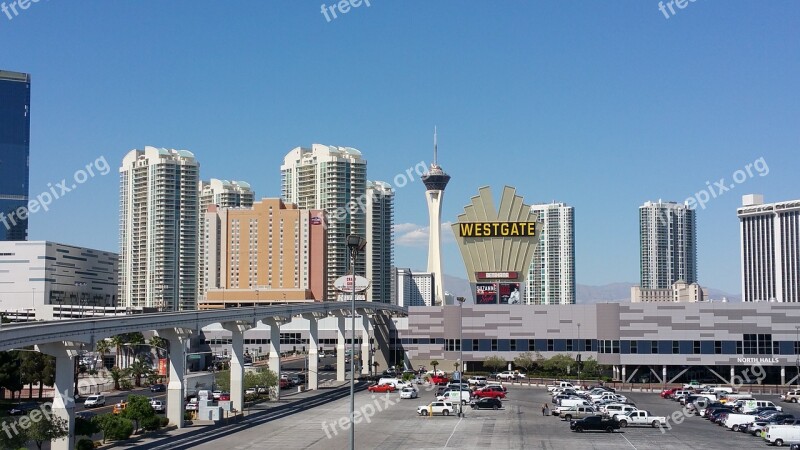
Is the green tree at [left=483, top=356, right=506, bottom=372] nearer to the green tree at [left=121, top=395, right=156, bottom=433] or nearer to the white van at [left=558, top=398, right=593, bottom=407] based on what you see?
the white van at [left=558, top=398, right=593, bottom=407]

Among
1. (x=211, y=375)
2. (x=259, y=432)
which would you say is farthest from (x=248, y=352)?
(x=259, y=432)

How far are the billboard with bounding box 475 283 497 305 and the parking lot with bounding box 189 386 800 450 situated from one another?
2211 inches

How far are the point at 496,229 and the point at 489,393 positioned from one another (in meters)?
50.0

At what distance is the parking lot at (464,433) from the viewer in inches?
2702

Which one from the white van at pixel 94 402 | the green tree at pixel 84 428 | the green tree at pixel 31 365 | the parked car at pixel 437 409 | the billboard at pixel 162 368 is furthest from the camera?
the billboard at pixel 162 368

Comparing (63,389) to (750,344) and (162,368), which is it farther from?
(750,344)

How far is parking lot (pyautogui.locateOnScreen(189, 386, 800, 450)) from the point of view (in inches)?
2702

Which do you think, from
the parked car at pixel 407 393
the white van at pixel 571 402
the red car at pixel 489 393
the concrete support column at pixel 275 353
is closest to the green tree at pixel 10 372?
the concrete support column at pixel 275 353

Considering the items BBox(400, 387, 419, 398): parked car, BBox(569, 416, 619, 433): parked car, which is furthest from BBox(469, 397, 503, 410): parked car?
BBox(569, 416, 619, 433): parked car

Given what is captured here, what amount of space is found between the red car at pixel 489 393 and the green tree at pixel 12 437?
60385 mm

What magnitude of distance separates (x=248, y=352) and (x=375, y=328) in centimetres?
3970

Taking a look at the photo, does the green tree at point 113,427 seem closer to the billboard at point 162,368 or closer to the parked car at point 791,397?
the billboard at point 162,368

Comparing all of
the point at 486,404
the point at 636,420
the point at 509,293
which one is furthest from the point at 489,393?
the point at 509,293

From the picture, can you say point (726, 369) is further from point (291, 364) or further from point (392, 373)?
point (291, 364)
